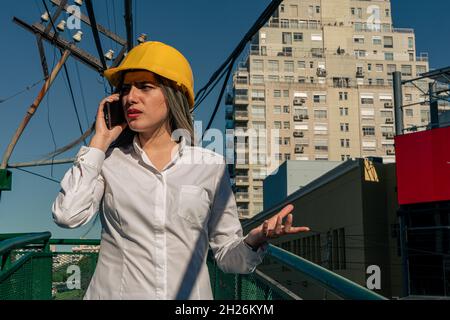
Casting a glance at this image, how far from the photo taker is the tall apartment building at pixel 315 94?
8594 centimetres

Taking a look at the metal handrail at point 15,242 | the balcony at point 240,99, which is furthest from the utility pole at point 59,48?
the balcony at point 240,99

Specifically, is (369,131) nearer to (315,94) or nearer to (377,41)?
(315,94)

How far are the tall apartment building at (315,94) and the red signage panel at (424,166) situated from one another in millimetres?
57149

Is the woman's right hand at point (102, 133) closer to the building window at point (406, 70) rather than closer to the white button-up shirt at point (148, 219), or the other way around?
the white button-up shirt at point (148, 219)

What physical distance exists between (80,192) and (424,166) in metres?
24.4

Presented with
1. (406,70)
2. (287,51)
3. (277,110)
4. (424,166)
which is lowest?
(424,166)

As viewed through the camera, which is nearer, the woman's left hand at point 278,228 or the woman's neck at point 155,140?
the woman's left hand at point 278,228

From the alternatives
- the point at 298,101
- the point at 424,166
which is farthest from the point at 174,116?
the point at 298,101

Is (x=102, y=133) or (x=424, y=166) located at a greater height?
(x=424, y=166)

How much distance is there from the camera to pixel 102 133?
2516 mm

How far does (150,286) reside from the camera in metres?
2.26

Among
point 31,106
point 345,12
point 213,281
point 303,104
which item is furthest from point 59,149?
point 345,12

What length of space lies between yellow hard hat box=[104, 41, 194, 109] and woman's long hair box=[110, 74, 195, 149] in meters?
0.04
